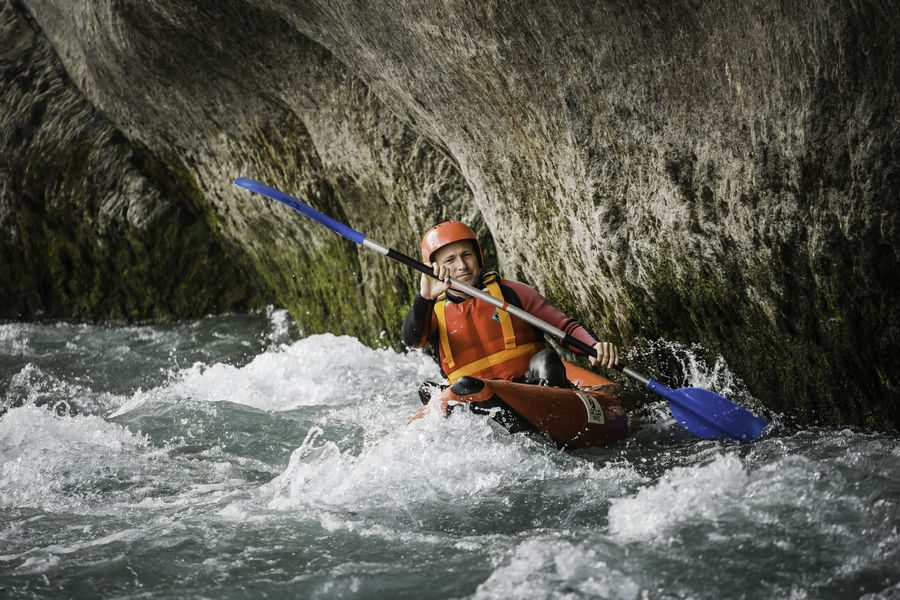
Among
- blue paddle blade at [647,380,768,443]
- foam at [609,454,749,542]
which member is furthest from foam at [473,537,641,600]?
blue paddle blade at [647,380,768,443]

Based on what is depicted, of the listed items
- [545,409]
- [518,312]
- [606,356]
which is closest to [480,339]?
[518,312]

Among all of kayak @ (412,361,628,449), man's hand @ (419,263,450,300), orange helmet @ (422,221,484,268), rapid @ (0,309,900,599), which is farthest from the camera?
orange helmet @ (422,221,484,268)

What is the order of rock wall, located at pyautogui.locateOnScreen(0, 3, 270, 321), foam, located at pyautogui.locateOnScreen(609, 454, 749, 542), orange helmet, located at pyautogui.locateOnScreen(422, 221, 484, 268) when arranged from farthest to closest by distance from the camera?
rock wall, located at pyautogui.locateOnScreen(0, 3, 270, 321) < orange helmet, located at pyautogui.locateOnScreen(422, 221, 484, 268) < foam, located at pyautogui.locateOnScreen(609, 454, 749, 542)

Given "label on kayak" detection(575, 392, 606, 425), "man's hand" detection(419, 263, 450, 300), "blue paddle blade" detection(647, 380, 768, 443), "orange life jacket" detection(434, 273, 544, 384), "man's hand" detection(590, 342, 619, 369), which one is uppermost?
"man's hand" detection(419, 263, 450, 300)

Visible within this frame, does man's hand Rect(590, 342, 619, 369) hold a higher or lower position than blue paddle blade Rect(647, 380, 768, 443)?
higher

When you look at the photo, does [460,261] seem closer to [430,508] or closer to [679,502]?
[430,508]

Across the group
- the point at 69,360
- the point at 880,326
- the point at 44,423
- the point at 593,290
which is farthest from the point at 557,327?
the point at 69,360

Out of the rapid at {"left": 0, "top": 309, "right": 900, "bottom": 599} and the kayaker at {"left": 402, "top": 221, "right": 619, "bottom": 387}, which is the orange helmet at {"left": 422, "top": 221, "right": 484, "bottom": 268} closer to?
the kayaker at {"left": 402, "top": 221, "right": 619, "bottom": 387}

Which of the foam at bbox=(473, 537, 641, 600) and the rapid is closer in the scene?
the foam at bbox=(473, 537, 641, 600)

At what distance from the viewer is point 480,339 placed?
191 inches

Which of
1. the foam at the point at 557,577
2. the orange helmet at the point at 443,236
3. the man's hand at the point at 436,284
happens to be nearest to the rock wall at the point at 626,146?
the orange helmet at the point at 443,236

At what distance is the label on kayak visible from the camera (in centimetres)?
425

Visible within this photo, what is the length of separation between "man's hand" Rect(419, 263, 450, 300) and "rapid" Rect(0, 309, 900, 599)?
0.78m

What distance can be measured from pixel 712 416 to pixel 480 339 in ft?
4.19
